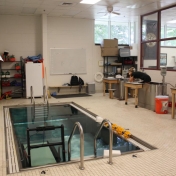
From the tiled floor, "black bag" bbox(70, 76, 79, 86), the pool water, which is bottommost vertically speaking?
the pool water

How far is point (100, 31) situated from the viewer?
439 inches

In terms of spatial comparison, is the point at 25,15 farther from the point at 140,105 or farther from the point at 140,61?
the point at 140,105

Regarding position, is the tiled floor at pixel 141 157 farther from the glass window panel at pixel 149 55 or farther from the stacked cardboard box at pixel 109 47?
the stacked cardboard box at pixel 109 47

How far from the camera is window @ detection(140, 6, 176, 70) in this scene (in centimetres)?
853

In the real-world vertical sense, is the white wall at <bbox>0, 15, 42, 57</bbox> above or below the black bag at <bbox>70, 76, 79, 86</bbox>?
above

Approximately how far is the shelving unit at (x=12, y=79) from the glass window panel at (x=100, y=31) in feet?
12.5

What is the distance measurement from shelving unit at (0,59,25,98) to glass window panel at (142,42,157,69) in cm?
486

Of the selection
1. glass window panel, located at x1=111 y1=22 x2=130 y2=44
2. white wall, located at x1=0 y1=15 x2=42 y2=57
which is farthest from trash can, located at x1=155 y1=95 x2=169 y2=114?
glass window panel, located at x1=111 y1=22 x2=130 y2=44

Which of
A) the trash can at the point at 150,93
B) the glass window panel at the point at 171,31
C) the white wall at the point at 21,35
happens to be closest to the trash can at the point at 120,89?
the trash can at the point at 150,93

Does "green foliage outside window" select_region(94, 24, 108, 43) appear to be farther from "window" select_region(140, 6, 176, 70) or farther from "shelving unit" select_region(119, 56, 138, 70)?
"window" select_region(140, 6, 176, 70)

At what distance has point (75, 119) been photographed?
625cm

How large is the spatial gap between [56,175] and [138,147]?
1.63m

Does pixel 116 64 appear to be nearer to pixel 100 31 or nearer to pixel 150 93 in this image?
pixel 100 31

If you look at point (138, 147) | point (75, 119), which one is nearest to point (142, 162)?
point (138, 147)
